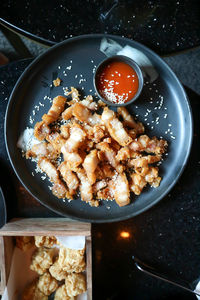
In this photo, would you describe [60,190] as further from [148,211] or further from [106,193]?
[148,211]

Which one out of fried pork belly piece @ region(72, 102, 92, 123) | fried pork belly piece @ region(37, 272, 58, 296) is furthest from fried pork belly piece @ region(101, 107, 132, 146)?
fried pork belly piece @ region(37, 272, 58, 296)

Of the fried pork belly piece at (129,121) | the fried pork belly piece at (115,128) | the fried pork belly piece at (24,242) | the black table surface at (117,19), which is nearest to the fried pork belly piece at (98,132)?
the fried pork belly piece at (115,128)

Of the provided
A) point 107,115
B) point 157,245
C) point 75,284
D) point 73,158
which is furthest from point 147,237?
point 107,115

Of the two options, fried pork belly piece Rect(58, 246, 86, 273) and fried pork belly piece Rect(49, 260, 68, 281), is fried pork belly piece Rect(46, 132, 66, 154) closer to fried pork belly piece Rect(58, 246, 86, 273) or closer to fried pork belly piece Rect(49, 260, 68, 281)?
fried pork belly piece Rect(58, 246, 86, 273)

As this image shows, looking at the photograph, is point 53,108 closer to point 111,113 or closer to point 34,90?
point 34,90

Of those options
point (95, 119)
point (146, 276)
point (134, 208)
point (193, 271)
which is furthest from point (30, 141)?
point (193, 271)

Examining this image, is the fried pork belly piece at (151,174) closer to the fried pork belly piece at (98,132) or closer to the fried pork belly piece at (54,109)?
the fried pork belly piece at (98,132)
